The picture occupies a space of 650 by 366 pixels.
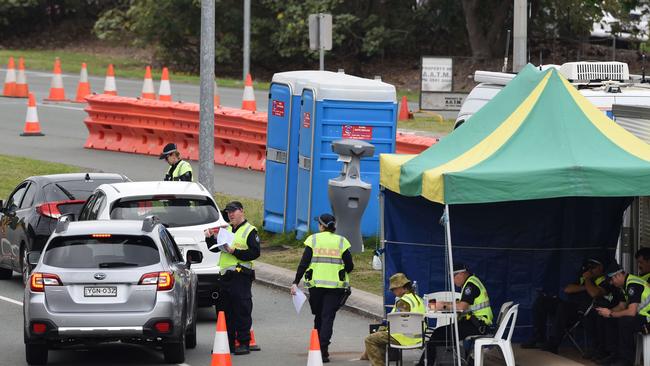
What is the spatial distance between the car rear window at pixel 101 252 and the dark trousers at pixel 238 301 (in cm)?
107

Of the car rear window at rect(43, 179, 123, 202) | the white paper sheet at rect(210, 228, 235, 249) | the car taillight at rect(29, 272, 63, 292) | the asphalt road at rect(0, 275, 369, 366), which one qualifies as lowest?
the asphalt road at rect(0, 275, 369, 366)

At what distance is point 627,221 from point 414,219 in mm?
2134

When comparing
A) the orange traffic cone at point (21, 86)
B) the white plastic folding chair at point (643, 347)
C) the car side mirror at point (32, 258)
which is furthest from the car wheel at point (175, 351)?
the orange traffic cone at point (21, 86)

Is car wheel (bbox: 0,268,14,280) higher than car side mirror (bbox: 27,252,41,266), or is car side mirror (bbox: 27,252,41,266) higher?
car side mirror (bbox: 27,252,41,266)

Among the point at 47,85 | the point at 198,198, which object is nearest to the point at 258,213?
the point at 198,198

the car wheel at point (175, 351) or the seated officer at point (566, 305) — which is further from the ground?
the seated officer at point (566, 305)

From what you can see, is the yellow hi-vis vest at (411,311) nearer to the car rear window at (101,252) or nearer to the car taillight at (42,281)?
the car rear window at (101,252)

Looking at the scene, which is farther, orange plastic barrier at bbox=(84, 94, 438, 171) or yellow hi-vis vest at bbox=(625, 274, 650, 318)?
orange plastic barrier at bbox=(84, 94, 438, 171)

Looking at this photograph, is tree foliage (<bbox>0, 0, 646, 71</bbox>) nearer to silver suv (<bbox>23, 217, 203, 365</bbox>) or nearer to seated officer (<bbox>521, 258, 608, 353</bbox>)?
seated officer (<bbox>521, 258, 608, 353</bbox>)

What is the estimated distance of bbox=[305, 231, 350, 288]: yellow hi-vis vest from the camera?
1391cm

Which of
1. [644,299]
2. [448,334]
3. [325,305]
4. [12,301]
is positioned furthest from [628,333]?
[12,301]

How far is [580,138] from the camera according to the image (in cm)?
1249

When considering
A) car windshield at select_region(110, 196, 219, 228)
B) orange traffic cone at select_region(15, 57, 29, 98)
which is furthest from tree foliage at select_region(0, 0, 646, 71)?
car windshield at select_region(110, 196, 219, 228)

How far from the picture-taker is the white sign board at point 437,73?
103ft
